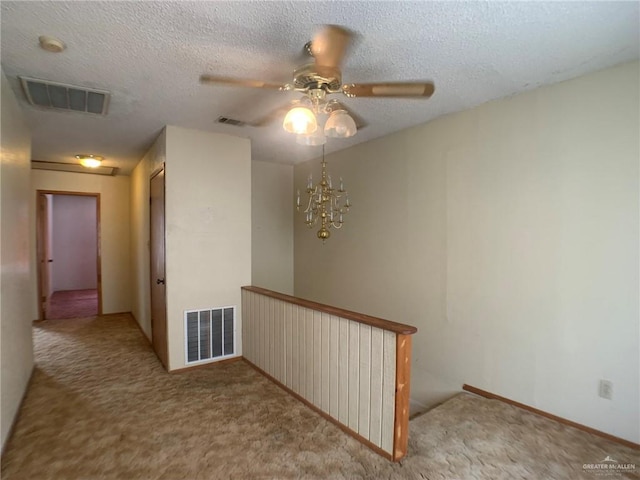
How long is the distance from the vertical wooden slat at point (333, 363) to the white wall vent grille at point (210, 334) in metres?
1.64

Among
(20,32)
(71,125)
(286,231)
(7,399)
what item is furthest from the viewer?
(286,231)

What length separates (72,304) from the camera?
21.6ft

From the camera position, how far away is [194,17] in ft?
5.54

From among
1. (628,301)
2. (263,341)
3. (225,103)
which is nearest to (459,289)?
(628,301)

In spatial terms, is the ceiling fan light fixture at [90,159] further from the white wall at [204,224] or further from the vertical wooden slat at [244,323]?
the vertical wooden slat at [244,323]

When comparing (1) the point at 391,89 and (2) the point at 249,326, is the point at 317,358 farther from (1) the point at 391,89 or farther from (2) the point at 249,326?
(1) the point at 391,89

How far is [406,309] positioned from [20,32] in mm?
3575

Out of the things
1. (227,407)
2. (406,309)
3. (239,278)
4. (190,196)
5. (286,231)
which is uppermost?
(190,196)

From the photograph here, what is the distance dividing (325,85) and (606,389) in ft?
8.67

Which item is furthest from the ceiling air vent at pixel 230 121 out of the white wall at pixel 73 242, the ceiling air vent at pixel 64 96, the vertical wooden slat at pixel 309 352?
the white wall at pixel 73 242

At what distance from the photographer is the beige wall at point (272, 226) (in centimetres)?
512

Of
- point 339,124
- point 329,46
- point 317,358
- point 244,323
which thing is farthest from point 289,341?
point 329,46

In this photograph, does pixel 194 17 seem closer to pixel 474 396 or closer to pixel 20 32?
pixel 20 32

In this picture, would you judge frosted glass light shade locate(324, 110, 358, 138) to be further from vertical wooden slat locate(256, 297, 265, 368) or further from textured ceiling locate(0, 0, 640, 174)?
vertical wooden slat locate(256, 297, 265, 368)
